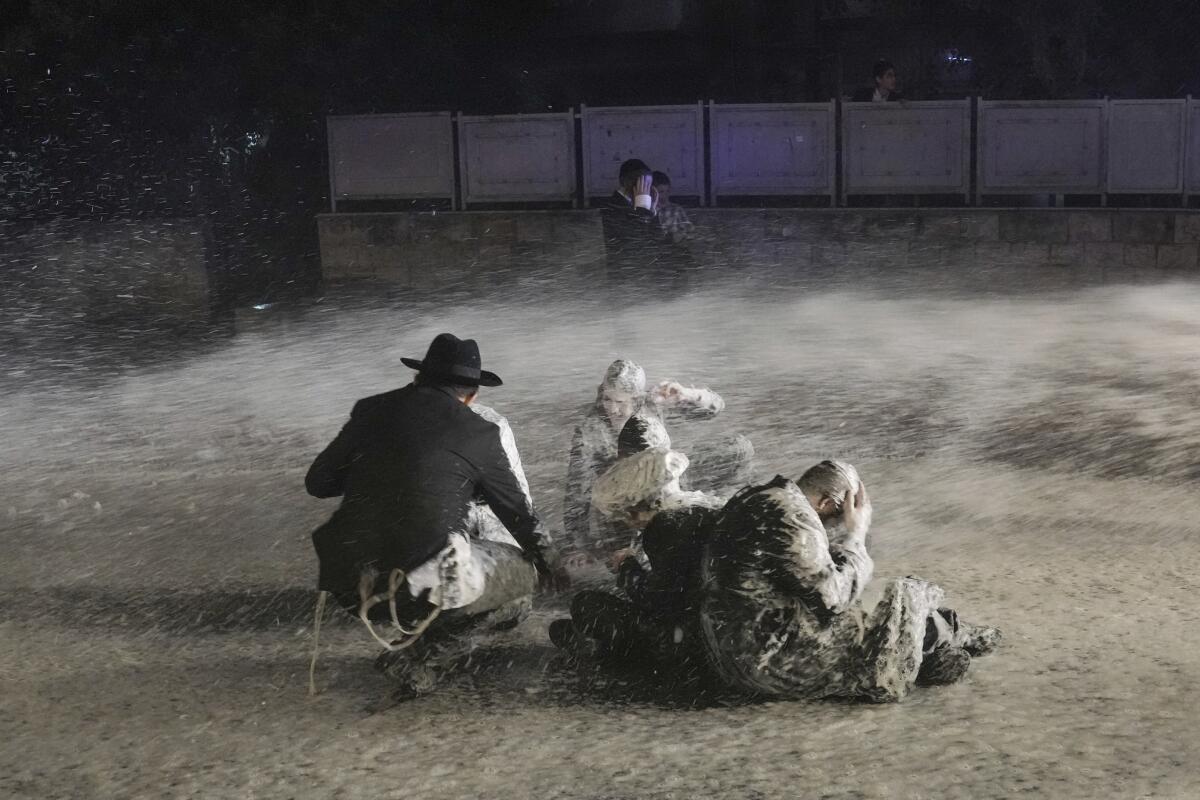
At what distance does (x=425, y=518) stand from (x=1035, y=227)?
12.1 m

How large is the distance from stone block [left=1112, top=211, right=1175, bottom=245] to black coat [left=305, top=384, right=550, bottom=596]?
12.0m

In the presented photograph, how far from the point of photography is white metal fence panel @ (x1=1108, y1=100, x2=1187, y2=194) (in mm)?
14633

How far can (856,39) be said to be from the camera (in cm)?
2083

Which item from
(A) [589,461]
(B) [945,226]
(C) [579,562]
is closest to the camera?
(C) [579,562]

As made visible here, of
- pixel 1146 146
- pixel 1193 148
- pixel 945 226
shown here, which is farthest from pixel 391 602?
pixel 1193 148

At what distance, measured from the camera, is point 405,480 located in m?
4.29

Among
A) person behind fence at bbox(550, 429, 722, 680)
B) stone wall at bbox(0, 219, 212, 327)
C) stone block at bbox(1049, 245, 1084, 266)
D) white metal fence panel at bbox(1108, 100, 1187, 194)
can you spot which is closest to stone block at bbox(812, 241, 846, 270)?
stone block at bbox(1049, 245, 1084, 266)

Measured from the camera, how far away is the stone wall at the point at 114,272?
1514cm

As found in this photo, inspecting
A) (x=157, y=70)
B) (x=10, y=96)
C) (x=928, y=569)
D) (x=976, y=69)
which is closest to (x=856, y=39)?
(x=976, y=69)

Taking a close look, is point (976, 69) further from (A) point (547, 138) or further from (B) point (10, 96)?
(B) point (10, 96)

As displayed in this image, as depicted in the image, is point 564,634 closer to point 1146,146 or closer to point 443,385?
point 443,385

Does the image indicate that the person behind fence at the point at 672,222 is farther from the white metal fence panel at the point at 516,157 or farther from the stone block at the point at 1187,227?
the stone block at the point at 1187,227

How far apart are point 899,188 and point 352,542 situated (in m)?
12.1

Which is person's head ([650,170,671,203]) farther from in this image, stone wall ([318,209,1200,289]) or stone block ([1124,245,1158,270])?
stone block ([1124,245,1158,270])
